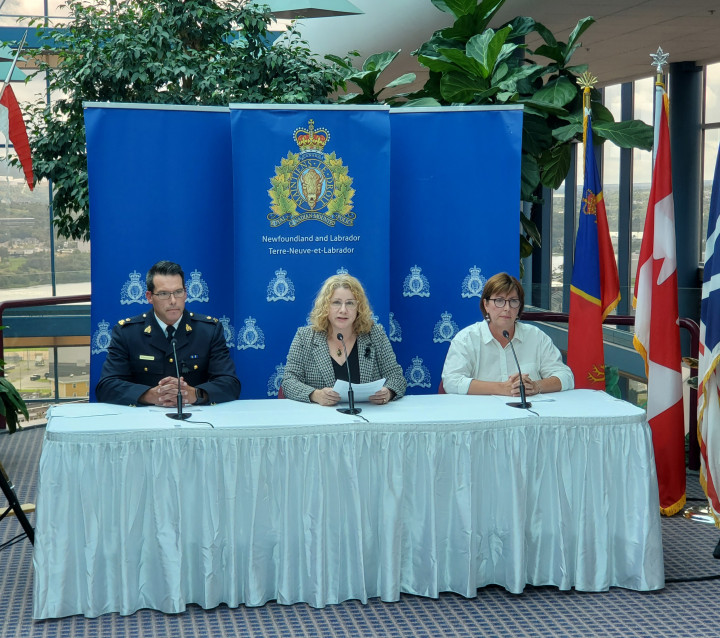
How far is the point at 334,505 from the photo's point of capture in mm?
3406

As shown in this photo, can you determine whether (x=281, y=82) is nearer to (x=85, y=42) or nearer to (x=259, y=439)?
(x=85, y=42)

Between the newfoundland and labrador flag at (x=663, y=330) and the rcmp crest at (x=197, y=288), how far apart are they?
2.22 meters

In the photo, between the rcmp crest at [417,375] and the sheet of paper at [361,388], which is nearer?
the sheet of paper at [361,388]

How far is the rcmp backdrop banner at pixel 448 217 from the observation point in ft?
16.1

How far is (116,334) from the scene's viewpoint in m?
3.92

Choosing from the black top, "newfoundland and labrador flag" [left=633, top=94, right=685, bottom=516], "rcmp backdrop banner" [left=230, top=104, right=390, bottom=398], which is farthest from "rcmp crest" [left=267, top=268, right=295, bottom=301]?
"newfoundland and labrador flag" [left=633, top=94, right=685, bottom=516]

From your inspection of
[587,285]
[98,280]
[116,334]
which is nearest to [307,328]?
[116,334]

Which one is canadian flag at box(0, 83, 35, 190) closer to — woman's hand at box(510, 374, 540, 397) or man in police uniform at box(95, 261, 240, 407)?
man in police uniform at box(95, 261, 240, 407)

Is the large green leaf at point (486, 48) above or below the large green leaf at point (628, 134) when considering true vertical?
above

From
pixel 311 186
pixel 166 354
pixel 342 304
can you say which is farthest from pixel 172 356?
pixel 311 186

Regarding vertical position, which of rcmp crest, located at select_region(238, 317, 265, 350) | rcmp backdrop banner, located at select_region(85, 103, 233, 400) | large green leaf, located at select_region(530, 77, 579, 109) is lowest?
rcmp crest, located at select_region(238, 317, 265, 350)

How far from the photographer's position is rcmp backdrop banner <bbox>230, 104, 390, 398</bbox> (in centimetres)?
463

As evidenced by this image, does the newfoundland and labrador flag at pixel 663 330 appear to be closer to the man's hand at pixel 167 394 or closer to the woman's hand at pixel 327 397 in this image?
the woman's hand at pixel 327 397

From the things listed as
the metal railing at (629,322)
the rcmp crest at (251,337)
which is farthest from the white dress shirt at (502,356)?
the rcmp crest at (251,337)
